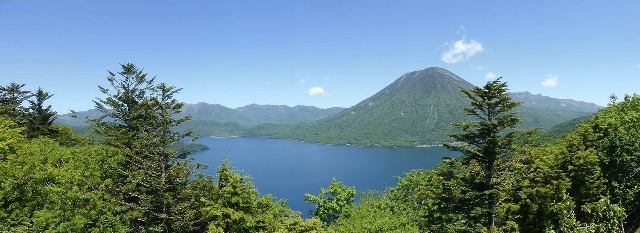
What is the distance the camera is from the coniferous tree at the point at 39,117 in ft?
140

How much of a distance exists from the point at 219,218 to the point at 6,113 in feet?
111

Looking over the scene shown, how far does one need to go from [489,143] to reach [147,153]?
998 inches

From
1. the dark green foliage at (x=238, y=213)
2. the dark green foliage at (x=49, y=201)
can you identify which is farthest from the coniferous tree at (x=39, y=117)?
the dark green foliage at (x=238, y=213)

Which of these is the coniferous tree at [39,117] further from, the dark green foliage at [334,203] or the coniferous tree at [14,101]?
→ the dark green foliage at [334,203]

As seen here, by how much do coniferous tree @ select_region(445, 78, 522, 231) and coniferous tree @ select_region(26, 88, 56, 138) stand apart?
153 feet

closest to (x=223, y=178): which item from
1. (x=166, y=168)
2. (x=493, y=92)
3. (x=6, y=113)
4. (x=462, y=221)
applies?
(x=166, y=168)

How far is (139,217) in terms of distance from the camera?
27.2m

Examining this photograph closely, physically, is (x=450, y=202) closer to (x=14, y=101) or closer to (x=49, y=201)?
(x=49, y=201)

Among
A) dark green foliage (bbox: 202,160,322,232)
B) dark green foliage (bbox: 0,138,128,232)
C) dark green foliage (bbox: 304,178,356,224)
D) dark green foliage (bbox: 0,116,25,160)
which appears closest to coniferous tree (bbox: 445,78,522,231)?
dark green foliage (bbox: 202,160,322,232)

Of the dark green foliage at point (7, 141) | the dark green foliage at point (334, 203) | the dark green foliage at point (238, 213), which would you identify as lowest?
the dark green foliage at point (334, 203)

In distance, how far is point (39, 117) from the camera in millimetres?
43469

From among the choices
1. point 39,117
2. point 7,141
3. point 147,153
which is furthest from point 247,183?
point 39,117

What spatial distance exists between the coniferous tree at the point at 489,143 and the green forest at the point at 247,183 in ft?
0.22

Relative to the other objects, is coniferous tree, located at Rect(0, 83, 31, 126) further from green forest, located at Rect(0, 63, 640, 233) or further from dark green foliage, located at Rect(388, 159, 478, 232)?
dark green foliage, located at Rect(388, 159, 478, 232)
